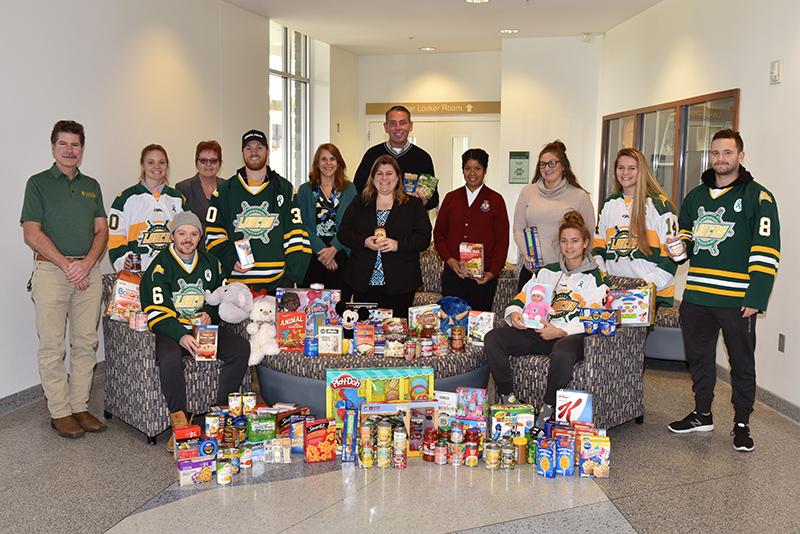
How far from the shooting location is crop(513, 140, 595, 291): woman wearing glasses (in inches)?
190

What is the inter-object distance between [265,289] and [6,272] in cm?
150

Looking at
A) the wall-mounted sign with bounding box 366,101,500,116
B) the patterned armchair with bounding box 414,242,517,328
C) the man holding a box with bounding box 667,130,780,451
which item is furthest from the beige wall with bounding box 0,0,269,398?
the man holding a box with bounding box 667,130,780,451

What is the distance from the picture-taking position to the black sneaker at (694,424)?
4270 millimetres

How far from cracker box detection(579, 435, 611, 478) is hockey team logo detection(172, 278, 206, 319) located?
210cm

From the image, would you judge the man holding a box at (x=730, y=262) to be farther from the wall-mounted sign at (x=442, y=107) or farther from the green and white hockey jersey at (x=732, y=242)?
the wall-mounted sign at (x=442, y=107)

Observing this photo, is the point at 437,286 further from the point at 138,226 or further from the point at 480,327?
the point at 138,226

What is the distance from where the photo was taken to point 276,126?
9523mm

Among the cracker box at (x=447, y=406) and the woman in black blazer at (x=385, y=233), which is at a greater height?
the woman in black blazer at (x=385, y=233)

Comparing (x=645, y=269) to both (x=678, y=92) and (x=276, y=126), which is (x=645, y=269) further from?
(x=276, y=126)

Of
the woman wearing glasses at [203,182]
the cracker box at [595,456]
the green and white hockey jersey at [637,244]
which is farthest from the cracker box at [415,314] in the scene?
the woman wearing glasses at [203,182]

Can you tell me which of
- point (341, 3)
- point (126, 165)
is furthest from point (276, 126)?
point (126, 165)

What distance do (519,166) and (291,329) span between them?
5813 mm

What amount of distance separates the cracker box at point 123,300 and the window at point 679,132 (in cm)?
414

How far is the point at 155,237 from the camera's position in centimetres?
464
